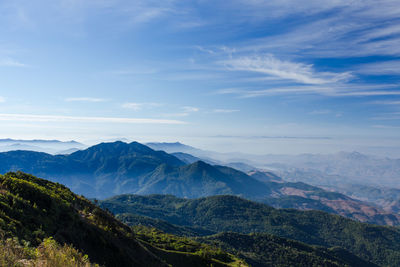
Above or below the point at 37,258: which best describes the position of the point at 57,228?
below

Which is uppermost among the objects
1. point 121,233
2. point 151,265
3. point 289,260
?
point 121,233

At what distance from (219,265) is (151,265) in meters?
26.4

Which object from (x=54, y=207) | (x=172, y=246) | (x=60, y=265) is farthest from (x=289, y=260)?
(x=60, y=265)

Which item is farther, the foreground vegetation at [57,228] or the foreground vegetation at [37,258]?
the foreground vegetation at [57,228]

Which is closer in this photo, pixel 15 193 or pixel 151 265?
pixel 15 193

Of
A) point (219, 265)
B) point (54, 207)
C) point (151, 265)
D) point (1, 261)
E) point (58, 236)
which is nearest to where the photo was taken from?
point (1, 261)

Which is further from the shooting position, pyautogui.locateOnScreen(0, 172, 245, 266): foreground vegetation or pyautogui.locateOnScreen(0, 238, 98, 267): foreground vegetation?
pyautogui.locateOnScreen(0, 172, 245, 266): foreground vegetation

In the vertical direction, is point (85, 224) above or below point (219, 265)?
above

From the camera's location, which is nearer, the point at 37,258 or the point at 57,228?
the point at 37,258

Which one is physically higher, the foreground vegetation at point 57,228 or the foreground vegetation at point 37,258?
the foreground vegetation at point 37,258

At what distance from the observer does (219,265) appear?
5525 centimetres

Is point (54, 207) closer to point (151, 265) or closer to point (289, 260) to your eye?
point (151, 265)

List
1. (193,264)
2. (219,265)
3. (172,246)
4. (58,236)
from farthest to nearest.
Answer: (172,246), (219,265), (193,264), (58,236)

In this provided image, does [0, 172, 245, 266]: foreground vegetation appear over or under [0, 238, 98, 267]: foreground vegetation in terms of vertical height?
under
